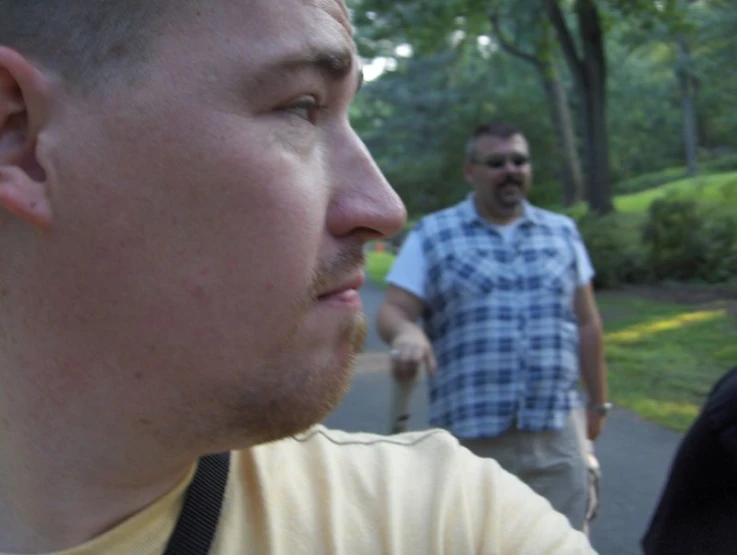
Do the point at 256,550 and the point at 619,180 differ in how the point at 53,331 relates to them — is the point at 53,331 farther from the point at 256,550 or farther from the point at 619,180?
the point at 619,180

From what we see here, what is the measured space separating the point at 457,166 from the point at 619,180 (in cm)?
2727

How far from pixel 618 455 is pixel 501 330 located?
11.6ft

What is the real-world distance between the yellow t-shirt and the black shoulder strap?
0.02 metres

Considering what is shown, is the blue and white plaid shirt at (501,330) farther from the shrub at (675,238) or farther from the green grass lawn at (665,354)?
the shrub at (675,238)

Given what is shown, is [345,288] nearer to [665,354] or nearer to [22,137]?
[22,137]

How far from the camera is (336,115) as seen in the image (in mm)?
1436

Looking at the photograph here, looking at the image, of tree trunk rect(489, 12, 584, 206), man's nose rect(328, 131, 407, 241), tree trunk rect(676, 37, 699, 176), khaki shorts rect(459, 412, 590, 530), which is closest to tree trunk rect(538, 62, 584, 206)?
tree trunk rect(489, 12, 584, 206)

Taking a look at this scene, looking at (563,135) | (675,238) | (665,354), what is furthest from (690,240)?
(563,135)

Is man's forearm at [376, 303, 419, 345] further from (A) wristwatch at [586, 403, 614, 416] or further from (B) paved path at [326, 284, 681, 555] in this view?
(B) paved path at [326, 284, 681, 555]

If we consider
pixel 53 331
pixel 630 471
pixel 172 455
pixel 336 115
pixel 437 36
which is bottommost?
pixel 630 471

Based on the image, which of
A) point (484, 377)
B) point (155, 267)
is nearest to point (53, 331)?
point (155, 267)

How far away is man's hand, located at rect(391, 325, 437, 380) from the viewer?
3.65 metres

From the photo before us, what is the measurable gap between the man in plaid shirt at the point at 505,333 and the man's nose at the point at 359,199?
2.67 m

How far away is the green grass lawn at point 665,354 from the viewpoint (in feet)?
28.8
